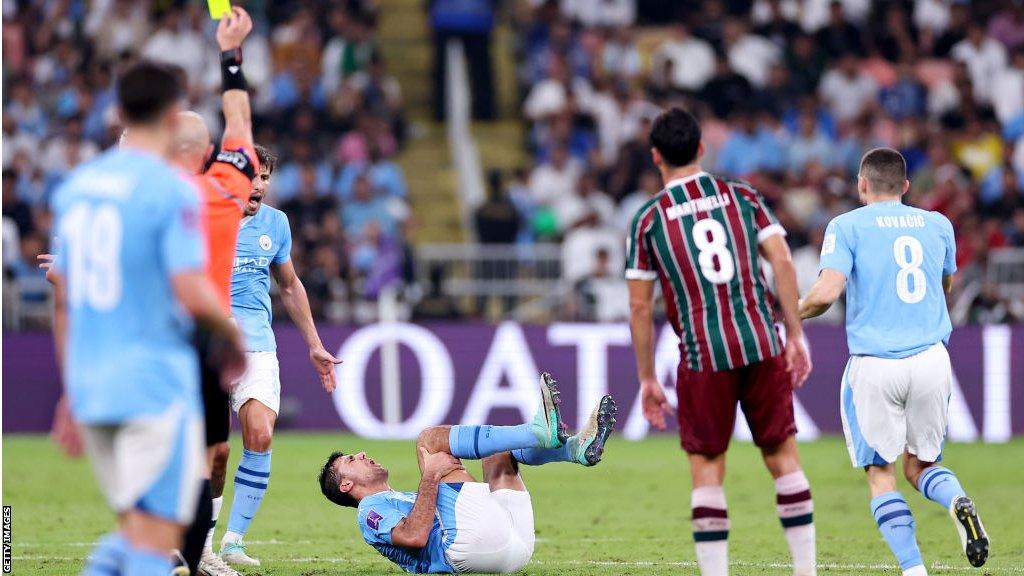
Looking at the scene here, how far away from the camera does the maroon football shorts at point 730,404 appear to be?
7.26 metres

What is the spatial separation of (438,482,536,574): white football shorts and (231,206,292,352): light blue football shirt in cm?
155

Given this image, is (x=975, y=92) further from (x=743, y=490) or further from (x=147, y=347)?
(x=147, y=347)

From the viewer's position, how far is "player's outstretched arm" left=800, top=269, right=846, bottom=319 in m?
7.82

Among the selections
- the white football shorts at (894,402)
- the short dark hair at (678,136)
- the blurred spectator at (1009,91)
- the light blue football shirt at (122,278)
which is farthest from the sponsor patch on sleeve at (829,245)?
the blurred spectator at (1009,91)

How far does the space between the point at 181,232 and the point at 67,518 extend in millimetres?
6732

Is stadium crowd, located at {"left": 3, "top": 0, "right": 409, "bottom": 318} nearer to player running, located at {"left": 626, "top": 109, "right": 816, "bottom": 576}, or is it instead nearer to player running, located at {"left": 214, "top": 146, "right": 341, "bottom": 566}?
player running, located at {"left": 214, "top": 146, "right": 341, "bottom": 566}

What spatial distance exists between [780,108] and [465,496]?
547 inches

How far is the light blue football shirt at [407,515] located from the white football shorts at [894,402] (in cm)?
213

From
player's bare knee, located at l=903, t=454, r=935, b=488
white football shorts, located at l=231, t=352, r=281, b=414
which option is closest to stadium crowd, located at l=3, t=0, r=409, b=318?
white football shorts, located at l=231, t=352, r=281, b=414

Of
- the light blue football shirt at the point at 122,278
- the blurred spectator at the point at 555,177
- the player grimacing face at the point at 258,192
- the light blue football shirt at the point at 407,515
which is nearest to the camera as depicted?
the light blue football shirt at the point at 122,278

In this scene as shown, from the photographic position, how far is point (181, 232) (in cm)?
529

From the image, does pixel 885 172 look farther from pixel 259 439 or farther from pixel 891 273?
pixel 259 439

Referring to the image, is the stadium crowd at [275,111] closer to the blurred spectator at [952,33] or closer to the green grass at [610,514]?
the green grass at [610,514]

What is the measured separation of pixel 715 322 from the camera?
7234 millimetres
